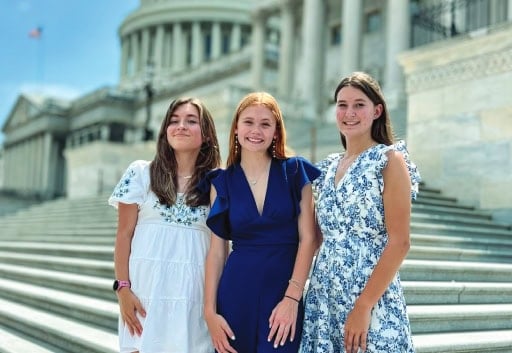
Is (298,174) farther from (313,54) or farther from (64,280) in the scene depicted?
(313,54)

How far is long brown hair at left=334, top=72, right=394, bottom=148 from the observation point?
295cm

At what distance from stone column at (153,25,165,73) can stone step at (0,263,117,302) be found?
6610cm

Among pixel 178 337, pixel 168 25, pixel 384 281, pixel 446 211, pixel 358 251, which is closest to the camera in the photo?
pixel 384 281

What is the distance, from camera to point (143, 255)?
3336 mm

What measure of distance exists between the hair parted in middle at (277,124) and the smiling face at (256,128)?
24mm

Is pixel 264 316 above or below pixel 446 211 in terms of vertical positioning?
below

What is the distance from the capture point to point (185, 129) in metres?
3.44

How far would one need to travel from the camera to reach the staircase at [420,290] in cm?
529

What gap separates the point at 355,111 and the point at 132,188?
4.28 feet

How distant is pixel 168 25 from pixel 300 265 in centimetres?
7866

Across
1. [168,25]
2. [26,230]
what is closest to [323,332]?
[26,230]

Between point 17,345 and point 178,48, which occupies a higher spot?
point 178,48

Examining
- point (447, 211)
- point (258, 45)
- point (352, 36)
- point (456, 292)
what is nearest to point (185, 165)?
point (456, 292)

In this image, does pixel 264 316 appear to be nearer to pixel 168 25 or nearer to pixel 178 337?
pixel 178 337
